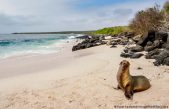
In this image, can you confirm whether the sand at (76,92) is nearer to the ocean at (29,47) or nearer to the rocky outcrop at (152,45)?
the rocky outcrop at (152,45)

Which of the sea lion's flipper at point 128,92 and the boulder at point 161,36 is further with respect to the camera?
the boulder at point 161,36

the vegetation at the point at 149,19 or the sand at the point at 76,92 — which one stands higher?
the vegetation at the point at 149,19

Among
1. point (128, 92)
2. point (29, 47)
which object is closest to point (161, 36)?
point (128, 92)

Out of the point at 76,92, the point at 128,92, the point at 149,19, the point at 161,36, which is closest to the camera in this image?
the point at 128,92

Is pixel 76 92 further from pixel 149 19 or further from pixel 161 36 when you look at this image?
pixel 149 19

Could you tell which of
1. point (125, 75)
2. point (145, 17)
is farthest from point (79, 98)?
point (145, 17)

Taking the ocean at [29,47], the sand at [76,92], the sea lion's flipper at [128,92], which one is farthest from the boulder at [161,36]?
the sea lion's flipper at [128,92]

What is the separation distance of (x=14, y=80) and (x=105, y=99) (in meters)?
4.57

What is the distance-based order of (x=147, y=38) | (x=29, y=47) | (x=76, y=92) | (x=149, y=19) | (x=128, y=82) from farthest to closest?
(x=29, y=47) < (x=149, y=19) < (x=147, y=38) < (x=76, y=92) < (x=128, y=82)

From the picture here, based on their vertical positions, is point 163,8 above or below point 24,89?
above

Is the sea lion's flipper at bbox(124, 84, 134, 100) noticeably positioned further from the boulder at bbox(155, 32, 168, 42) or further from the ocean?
the ocean

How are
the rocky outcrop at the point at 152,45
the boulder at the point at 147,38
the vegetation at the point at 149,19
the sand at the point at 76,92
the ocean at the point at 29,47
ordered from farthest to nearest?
the vegetation at the point at 149,19, the ocean at the point at 29,47, the boulder at the point at 147,38, the rocky outcrop at the point at 152,45, the sand at the point at 76,92

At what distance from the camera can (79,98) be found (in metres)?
7.67

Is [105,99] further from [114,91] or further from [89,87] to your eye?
[89,87]
